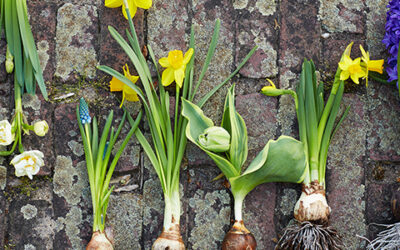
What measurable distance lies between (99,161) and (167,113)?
28cm

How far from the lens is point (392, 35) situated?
1.72 m

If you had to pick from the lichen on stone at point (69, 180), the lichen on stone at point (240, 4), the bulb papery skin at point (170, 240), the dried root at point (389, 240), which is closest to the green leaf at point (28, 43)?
the lichen on stone at point (69, 180)

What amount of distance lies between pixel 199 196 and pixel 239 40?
0.57 m

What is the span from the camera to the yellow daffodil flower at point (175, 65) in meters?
1.69

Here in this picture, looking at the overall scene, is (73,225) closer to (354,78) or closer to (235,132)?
(235,132)

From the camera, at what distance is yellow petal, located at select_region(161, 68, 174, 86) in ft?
5.66

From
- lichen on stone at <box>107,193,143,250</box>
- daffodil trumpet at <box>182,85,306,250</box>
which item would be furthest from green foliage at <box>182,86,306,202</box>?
lichen on stone at <box>107,193,143,250</box>

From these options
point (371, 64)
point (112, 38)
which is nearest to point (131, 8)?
point (112, 38)

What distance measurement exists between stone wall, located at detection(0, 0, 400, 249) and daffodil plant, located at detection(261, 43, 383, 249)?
0.23 ft

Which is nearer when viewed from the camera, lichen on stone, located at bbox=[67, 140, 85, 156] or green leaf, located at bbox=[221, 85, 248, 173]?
green leaf, located at bbox=[221, 85, 248, 173]

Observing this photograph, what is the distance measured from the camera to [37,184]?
5.84 ft

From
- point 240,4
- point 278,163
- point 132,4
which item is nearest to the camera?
point 278,163

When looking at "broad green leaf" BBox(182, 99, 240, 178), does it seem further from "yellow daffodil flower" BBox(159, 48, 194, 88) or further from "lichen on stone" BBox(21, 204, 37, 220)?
"lichen on stone" BBox(21, 204, 37, 220)

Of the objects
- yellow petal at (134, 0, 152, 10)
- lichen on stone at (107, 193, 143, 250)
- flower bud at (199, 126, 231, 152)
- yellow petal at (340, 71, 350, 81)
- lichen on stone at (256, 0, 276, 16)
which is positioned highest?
lichen on stone at (256, 0, 276, 16)
